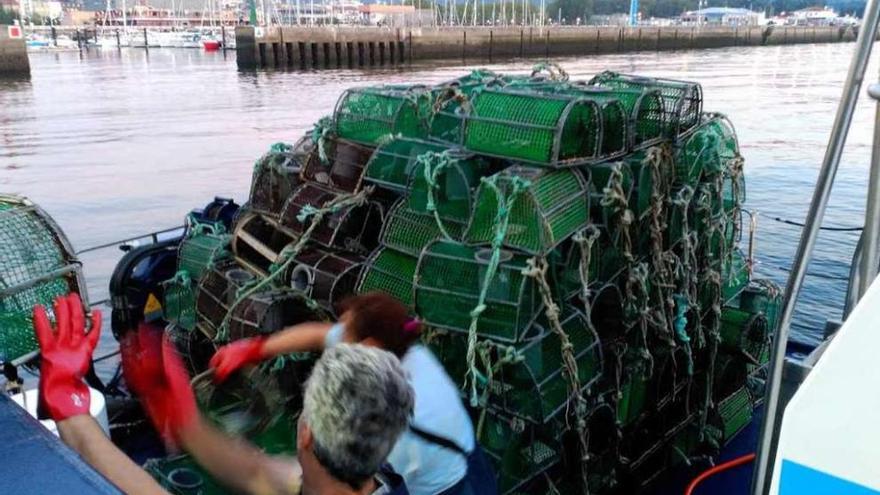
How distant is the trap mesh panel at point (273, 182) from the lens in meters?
5.18

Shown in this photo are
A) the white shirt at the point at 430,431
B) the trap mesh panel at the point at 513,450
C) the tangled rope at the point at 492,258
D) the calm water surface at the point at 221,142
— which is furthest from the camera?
the calm water surface at the point at 221,142

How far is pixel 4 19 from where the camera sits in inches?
3063

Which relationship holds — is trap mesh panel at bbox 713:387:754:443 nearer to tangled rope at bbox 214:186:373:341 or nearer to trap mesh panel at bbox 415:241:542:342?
trap mesh panel at bbox 415:241:542:342

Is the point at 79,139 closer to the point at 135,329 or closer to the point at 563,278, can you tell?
the point at 135,329

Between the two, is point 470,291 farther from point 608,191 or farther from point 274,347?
point 274,347

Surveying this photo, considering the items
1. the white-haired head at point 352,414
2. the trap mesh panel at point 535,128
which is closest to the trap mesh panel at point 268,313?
the trap mesh panel at point 535,128

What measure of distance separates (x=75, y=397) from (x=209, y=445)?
57 centimetres

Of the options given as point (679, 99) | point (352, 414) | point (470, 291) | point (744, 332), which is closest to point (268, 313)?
point (470, 291)

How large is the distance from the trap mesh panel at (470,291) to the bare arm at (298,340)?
2.33 ft

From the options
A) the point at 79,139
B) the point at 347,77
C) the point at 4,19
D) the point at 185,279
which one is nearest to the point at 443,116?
the point at 185,279

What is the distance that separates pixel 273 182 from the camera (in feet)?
17.1

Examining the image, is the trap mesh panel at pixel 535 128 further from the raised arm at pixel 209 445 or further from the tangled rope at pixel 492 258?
the raised arm at pixel 209 445

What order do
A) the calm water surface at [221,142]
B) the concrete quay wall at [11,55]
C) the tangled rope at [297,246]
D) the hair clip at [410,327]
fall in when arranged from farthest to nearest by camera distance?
1. the concrete quay wall at [11,55]
2. the calm water surface at [221,142]
3. the tangled rope at [297,246]
4. the hair clip at [410,327]

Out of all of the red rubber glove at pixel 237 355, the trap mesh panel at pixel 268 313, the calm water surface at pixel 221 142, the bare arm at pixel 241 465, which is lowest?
the calm water surface at pixel 221 142
